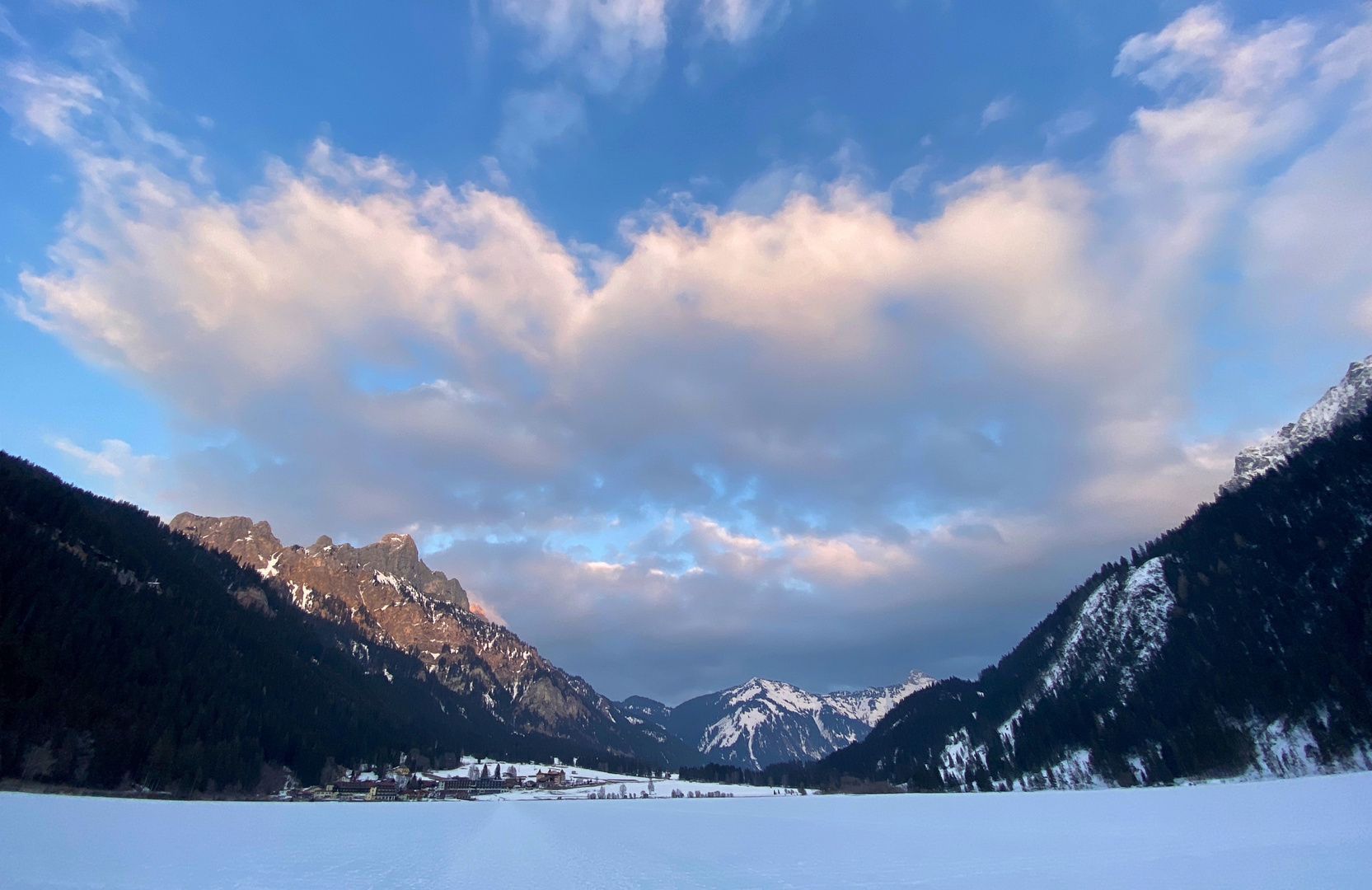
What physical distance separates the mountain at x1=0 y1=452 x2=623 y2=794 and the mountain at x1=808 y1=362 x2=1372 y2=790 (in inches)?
7700

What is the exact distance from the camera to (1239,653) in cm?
14162

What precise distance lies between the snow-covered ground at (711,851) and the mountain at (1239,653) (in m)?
70.1

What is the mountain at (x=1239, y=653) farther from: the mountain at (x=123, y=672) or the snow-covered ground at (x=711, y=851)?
the mountain at (x=123, y=672)

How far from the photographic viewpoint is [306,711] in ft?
604

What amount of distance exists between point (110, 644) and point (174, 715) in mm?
17986

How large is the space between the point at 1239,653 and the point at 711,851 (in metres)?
162

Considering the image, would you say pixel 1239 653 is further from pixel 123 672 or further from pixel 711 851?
pixel 123 672

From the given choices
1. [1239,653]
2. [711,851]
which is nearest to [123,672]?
[711,851]

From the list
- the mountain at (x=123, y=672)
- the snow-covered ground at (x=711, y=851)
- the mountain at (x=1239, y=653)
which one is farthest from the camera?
the mountain at (x=1239, y=653)

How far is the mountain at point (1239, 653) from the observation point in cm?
11729

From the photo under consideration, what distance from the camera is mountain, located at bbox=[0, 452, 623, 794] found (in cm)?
9281

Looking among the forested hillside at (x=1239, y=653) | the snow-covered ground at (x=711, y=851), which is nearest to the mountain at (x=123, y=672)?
the snow-covered ground at (x=711, y=851)

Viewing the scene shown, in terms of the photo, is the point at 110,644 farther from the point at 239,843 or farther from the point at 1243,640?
the point at 1243,640

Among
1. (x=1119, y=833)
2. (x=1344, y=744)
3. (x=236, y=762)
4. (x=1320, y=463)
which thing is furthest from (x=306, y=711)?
(x=1320, y=463)
